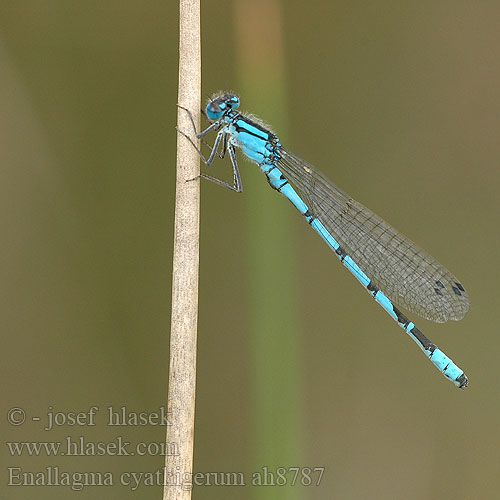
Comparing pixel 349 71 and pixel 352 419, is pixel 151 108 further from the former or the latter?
pixel 352 419

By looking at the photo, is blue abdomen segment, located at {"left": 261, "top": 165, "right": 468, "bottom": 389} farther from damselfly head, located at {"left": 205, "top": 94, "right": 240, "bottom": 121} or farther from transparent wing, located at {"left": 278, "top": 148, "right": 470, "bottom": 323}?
damselfly head, located at {"left": 205, "top": 94, "right": 240, "bottom": 121}

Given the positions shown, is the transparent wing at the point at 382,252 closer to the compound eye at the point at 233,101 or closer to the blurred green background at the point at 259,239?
the blurred green background at the point at 259,239

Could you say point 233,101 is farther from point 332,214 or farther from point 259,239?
point 332,214

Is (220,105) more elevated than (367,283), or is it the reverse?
(220,105)

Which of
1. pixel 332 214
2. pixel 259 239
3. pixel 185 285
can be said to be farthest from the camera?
pixel 332 214

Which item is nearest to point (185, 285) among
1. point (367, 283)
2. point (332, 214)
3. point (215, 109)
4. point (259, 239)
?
point (259, 239)

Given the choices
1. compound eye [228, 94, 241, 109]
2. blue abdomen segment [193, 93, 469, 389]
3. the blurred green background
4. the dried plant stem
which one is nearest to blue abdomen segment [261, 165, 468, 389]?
blue abdomen segment [193, 93, 469, 389]

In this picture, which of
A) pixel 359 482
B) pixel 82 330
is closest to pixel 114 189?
pixel 82 330
